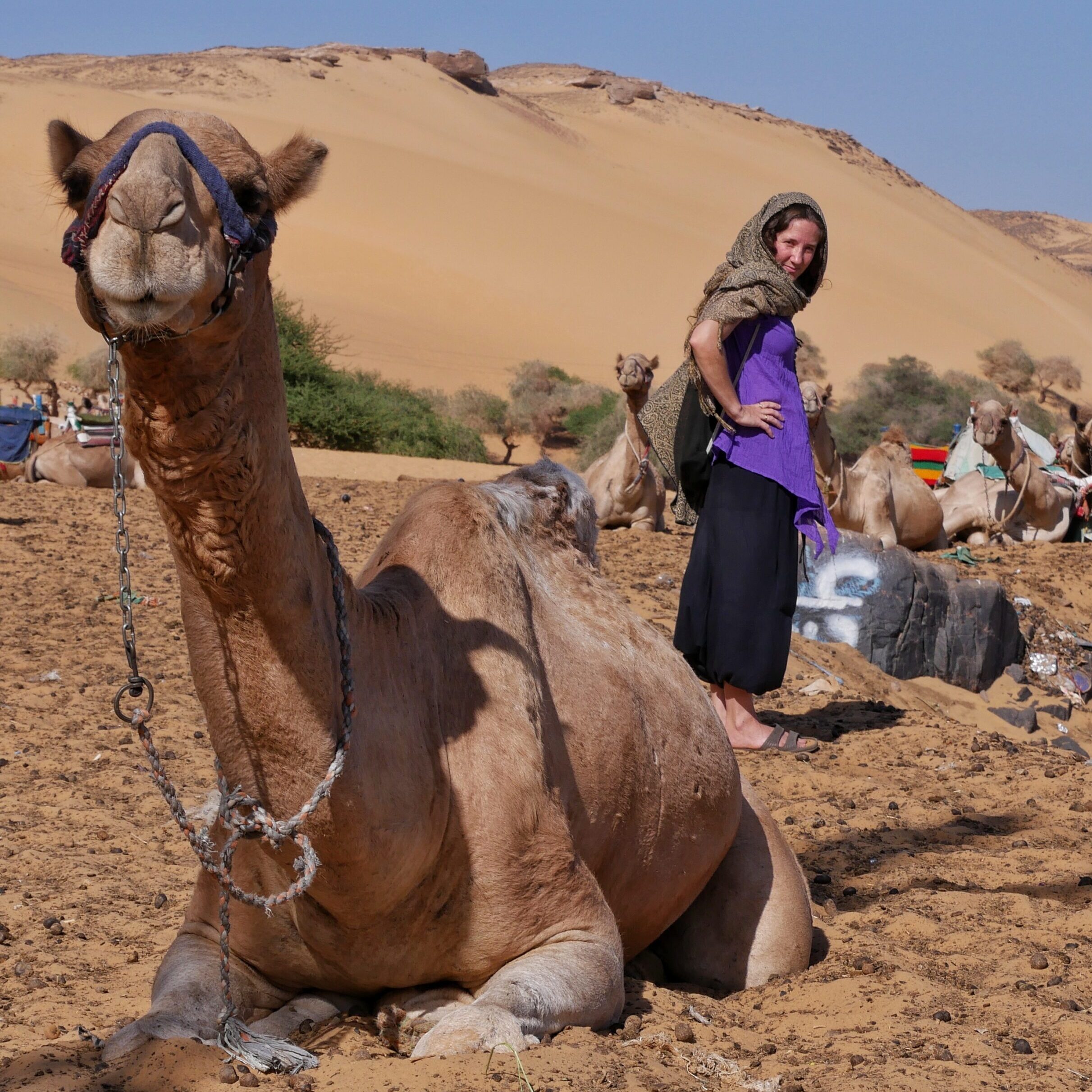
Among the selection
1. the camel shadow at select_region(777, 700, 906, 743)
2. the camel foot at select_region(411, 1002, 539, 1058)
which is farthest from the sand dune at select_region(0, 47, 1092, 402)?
the camel foot at select_region(411, 1002, 539, 1058)

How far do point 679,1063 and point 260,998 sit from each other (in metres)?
0.98

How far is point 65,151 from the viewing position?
8.12 ft

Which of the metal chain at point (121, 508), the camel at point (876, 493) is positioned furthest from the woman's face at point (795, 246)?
the camel at point (876, 493)

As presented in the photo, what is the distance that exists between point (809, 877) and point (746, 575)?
1429 millimetres

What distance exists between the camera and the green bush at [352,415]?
75.5 feet

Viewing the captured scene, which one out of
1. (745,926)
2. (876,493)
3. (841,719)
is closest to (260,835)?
(745,926)

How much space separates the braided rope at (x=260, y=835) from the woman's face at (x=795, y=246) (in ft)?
12.0

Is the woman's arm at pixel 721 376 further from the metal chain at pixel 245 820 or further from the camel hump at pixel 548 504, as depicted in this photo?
the metal chain at pixel 245 820

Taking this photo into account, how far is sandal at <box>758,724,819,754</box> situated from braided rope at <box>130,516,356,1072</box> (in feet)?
13.0

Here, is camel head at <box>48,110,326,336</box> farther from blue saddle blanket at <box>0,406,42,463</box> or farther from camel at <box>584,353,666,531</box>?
blue saddle blanket at <box>0,406,42,463</box>

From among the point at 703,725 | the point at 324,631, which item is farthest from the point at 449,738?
the point at 703,725

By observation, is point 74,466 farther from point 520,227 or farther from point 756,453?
point 520,227

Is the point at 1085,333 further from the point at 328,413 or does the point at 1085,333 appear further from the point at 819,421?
the point at 819,421

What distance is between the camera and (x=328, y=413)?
907 inches
